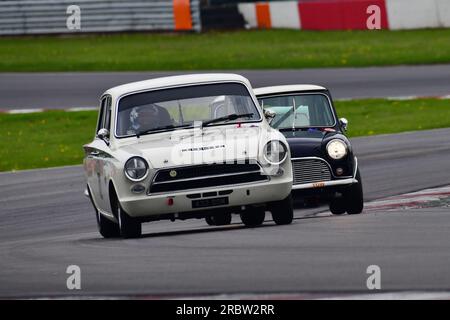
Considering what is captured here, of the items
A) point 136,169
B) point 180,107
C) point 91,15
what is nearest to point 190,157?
point 136,169

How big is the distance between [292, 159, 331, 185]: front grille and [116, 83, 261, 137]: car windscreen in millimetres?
1368

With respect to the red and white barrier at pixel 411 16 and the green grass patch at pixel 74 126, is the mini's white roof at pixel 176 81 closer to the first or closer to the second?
the green grass patch at pixel 74 126

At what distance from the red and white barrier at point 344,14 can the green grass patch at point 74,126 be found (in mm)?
9779

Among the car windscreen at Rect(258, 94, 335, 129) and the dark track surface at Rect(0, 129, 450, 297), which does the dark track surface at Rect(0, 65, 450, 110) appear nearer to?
the car windscreen at Rect(258, 94, 335, 129)

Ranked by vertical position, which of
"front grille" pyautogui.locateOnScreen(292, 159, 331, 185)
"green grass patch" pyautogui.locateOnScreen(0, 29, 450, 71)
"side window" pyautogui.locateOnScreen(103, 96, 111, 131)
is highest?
"green grass patch" pyautogui.locateOnScreen(0, 29, 450, 71)

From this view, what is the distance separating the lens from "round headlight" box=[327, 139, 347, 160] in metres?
12.7

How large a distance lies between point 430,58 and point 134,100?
19.3m

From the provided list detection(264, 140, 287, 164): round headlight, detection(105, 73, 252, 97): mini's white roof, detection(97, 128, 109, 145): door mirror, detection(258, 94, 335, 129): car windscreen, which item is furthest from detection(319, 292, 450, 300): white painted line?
detection(258, 94, 335, 129): car windscreen

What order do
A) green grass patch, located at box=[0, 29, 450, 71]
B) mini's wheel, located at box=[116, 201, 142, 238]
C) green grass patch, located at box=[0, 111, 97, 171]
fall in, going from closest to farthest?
1. mini's wheel, located at box=[116, 201, 142, 238]
2. green grass patch, located at box=[0, 111, 97, 171]
3. green grass patch, located at box=[0, 29, 450, 71]

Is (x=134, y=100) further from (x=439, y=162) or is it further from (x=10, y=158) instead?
(x=10, y=158)

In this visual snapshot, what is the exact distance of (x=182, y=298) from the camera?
6996mm

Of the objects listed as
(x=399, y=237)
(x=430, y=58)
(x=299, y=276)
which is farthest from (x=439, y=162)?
(x=430, y=58)

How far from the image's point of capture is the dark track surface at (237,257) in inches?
291

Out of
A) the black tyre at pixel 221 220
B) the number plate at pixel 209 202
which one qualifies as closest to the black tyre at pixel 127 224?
the number plate at pixel 209 202
